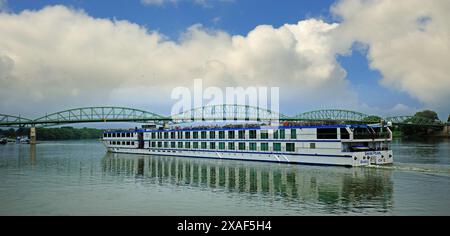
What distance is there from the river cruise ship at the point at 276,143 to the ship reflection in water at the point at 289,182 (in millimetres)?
2126

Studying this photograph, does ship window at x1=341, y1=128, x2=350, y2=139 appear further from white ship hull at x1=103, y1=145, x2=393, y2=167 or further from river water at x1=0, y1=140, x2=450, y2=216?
river water at x1=0, y1=140, x2=450, y2=216

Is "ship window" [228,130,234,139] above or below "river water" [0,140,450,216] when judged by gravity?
above

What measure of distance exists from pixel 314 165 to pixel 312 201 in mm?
20187

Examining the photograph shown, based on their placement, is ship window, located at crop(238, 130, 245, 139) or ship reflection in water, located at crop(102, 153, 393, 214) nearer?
ship reflection in water, located at crop(102, 153, 393, 214)

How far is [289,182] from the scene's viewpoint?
118ft

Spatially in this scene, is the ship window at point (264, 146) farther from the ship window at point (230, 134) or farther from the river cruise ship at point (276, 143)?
the ship window at point (230, 134)

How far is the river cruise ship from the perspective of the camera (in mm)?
45031

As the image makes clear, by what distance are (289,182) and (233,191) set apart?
661 cm

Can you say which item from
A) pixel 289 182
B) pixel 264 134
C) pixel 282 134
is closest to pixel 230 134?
pixel 264 134

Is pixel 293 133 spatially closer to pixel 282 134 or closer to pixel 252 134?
pixel 282 134

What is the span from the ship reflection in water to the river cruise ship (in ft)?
6.98

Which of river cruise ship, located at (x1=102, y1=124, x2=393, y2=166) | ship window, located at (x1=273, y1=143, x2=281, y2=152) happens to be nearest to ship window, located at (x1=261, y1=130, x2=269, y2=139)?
river cruise ship, located at (x1=102, y1=124, x2=393, y2=166)
